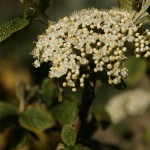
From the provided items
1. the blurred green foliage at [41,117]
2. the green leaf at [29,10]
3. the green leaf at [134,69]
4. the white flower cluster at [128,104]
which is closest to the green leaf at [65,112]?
the blurred green foliage at [41,117]

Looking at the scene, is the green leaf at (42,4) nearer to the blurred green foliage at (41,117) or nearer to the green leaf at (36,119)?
the blurred green foliage at (41,117)

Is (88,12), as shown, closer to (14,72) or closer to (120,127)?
(120,127)

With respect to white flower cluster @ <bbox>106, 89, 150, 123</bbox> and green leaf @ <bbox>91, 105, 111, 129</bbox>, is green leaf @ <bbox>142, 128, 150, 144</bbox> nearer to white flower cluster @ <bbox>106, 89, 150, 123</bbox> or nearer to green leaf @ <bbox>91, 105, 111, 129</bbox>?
white flower cluster @ <bbox>106, 89, 150, 123</bbox>

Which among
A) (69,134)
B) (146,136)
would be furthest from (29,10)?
(146,136)

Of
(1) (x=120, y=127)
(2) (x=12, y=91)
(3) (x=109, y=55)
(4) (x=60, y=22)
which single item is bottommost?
(1) (x=120, y=127)

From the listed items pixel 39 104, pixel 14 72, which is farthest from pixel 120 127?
pixel 39 104

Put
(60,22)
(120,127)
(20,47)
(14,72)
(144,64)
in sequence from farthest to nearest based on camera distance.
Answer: (20,47)
(14,72)
(120,127)
(144,64)
(60,22)
